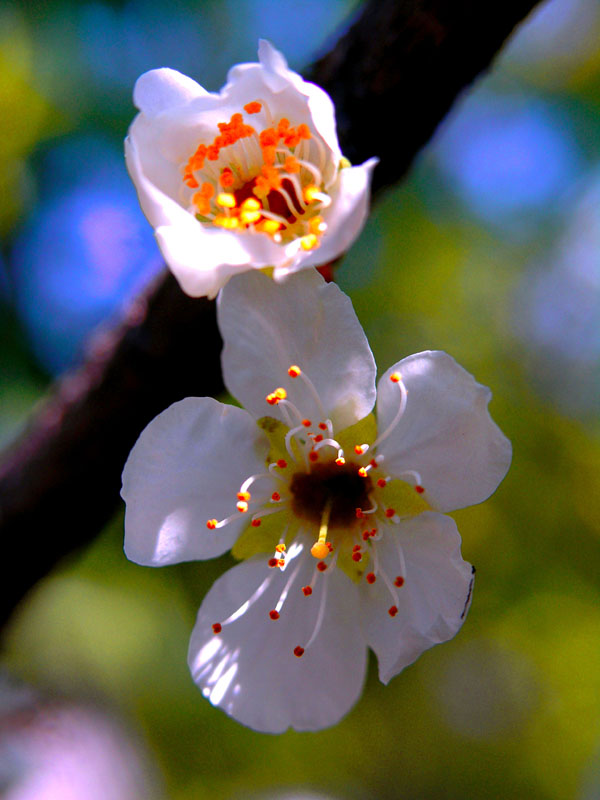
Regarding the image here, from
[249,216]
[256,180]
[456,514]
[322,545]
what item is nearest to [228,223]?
[249,216]

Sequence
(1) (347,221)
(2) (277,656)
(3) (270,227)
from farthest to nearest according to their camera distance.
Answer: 1. (2) (277,656)
2. (3) (270,227)
3. (1) (347,221)

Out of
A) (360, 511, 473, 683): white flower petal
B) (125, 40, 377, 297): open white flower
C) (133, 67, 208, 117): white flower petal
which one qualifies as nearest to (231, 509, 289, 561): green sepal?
(360, 511, 473, 683): white flower petal

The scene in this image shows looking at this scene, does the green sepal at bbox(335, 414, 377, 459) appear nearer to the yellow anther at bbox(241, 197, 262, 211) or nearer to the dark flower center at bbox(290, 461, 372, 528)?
the dark flower center at bbox(290, 461, 372, 528)

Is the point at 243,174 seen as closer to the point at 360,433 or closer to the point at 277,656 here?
the point at 360,433

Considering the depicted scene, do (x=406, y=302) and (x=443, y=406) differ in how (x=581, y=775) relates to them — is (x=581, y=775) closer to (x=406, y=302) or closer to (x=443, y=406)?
(x=406, y=302)

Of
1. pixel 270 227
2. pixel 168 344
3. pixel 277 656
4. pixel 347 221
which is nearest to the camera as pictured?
pixel 347 221

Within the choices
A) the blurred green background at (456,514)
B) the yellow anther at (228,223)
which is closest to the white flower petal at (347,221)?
the yellow anther at (228,223)

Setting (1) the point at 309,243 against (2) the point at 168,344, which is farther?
(2) the point at 168,344
